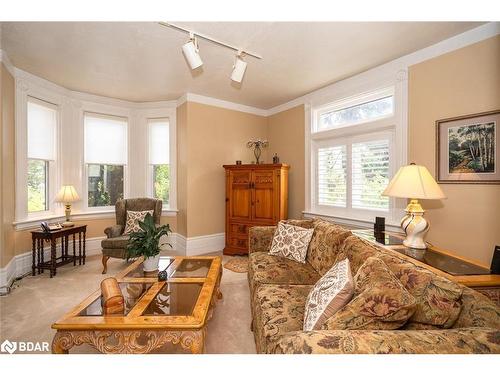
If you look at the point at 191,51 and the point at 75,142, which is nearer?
the point at 191,51

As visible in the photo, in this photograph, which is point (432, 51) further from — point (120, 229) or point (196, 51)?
point (120, 229)

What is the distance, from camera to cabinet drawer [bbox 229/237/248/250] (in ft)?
13.5

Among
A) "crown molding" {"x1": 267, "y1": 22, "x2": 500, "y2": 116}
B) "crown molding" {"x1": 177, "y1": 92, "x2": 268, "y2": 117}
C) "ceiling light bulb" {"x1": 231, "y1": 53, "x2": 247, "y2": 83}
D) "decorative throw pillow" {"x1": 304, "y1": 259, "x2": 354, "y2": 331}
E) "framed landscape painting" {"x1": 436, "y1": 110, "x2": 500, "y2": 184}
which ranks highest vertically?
"crown molding" {"x1": 177, "y1": 92, "x2": 268, "y2": 117}

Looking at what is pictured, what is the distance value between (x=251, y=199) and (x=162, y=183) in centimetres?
189

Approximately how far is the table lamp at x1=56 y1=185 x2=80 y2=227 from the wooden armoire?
2.45 m

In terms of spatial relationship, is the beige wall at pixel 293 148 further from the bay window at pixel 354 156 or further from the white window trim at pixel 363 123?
the bay window at pixel 354 156

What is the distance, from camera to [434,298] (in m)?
1.14

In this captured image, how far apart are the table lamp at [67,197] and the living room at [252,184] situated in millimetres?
42

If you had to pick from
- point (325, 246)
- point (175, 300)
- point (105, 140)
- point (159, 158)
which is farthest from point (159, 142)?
point (325, 246)

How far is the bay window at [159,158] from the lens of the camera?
4.65 m

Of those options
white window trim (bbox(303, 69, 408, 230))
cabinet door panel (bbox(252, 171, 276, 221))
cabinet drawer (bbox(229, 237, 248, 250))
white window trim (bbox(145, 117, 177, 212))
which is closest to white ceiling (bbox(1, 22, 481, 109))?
white window trim (bbox(303, 69, 408, 230))

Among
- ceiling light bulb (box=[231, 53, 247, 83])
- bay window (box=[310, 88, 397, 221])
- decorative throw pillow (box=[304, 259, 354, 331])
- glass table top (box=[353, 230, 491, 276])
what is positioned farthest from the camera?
bay window (box=[310, 88, 397, 221])

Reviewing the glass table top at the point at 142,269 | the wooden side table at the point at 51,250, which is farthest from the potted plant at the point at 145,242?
the wooden side table at the point at 51,250

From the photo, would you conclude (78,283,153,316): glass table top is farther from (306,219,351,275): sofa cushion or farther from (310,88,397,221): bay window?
(310,88,397,221): bay window
